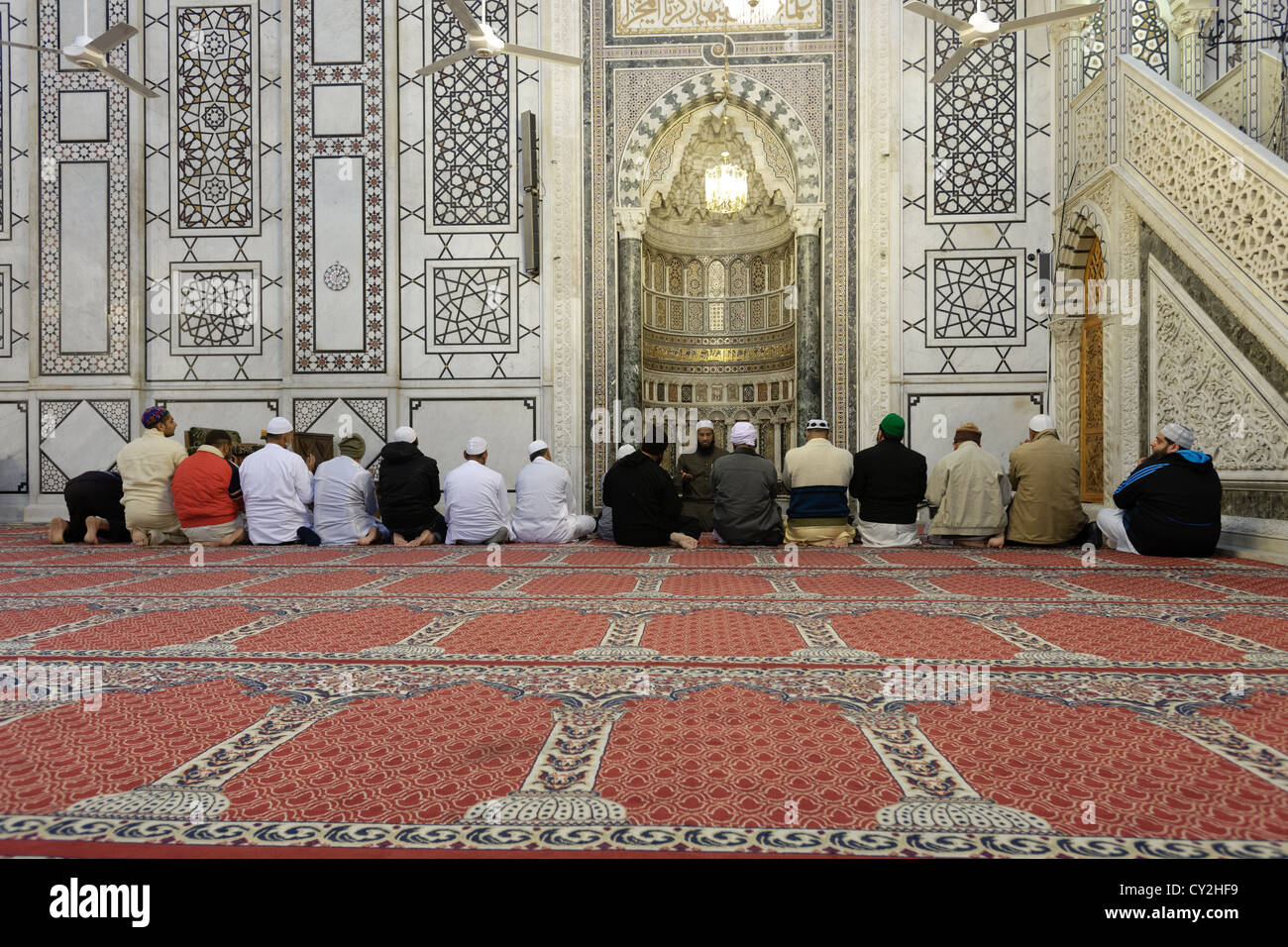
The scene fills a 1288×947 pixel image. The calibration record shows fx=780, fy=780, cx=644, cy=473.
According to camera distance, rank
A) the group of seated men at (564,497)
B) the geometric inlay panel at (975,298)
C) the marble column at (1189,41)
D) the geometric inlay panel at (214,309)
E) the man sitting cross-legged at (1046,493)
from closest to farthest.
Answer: the man sitting cross-legged at (1046,493) < the group of seated men at (564,497) < the marble column at (1189,41) < the geometric inlay panel at (975,298) < the geometric inlay panel at (214,309)

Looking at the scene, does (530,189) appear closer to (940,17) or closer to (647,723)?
(940,17)

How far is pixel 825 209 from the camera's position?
6.23m

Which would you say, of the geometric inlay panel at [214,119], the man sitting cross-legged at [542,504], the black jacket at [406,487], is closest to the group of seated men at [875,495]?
the man sitting cross-legged at [542,504]

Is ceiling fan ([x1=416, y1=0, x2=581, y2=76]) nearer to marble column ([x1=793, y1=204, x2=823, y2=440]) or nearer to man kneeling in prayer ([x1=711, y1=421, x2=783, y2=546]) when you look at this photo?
marble column ([x1=793, y1=204, x2=823, y2=440])

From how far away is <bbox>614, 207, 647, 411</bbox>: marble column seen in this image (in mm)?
6363

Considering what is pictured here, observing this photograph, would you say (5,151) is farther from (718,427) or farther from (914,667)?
(914,667)

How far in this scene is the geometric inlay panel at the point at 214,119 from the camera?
6348mm

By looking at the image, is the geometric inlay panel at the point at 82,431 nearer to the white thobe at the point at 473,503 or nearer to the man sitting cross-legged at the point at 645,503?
the white thobe at the point at 473,503

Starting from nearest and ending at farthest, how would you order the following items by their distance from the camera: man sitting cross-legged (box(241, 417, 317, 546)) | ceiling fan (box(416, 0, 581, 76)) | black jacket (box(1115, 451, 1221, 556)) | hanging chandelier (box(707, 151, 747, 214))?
black jacket (box(1115, 451, 1221, 556)) → man sitting cross-legged (box(241, 417, 317, 546)) → ceiling fan (box(416, 0, 581, 76)) → hanging chandelier (box(707, 151, 747, 214))

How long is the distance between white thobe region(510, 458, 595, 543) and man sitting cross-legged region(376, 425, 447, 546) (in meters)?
0.49

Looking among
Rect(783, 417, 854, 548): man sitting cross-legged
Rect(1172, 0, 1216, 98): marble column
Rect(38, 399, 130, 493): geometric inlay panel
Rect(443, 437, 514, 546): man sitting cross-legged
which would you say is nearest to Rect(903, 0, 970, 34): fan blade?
Rect(1172, 0, 1216, 98): marble column

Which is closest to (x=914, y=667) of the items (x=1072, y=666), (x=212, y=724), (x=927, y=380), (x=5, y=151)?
(x=1072, y=666)

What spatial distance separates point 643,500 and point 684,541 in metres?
0.31

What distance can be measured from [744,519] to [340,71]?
16.3 feet
